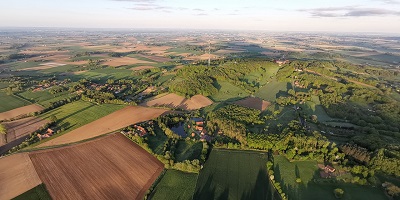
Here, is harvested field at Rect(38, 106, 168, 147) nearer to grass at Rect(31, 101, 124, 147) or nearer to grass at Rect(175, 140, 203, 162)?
grass at Rect(31, 101, 124, 147)

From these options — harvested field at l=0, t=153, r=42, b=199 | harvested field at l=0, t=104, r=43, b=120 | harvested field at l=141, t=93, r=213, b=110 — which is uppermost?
harvested field at l=141, t=93, r=213, b=110

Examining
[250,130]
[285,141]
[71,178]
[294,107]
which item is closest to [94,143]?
[71,178]

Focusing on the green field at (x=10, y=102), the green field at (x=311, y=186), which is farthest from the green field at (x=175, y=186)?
the green field at (x=10, y=102)

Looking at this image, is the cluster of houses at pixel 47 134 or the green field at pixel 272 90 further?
the green field at pixel 272 90

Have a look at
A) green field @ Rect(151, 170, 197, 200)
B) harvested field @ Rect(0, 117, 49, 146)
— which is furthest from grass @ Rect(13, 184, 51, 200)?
harvested field @ Rect(0, 117, 49, 146)

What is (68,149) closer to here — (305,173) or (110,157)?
(110,157)

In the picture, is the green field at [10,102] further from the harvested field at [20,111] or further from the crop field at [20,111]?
the harvested field at [20,111]
